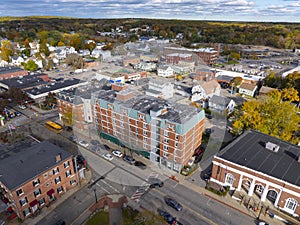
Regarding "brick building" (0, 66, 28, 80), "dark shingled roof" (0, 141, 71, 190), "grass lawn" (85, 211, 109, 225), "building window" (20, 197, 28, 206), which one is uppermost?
"dark shingled roof" (0, 141, 71, 190)

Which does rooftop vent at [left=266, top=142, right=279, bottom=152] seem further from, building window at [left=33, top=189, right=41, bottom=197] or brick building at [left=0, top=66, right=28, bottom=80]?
brick building at [left=0, top=66, right=28, bottom=80]

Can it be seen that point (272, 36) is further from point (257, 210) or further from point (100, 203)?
point (100, 203)

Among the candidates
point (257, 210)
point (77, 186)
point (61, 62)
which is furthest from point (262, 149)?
point (61, 62)

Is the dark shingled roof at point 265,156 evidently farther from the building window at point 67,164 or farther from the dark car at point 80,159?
the dark car at point 80,159

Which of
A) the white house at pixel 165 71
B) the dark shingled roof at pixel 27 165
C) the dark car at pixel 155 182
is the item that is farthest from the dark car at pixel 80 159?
the white house at pixel 165 71

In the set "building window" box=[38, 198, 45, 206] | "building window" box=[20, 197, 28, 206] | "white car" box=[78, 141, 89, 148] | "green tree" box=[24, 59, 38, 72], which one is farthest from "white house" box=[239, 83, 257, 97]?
"green tree" box=[24, 59, 38, 72]

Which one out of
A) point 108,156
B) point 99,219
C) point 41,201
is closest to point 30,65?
point 108,156

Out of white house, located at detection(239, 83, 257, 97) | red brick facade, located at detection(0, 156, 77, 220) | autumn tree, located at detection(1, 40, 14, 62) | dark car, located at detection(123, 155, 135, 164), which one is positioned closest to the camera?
red brick facade, located at detection(0, 156, 77, 220)

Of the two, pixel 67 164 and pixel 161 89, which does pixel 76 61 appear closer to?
pixel 161 89
